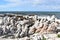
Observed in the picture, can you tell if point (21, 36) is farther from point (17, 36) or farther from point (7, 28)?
point (7, 28)

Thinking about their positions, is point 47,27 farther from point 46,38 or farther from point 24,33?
point 46,38

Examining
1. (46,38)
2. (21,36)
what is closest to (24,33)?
(21,36)

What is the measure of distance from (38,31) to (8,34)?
6.37ft

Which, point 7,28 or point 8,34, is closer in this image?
point 8,34

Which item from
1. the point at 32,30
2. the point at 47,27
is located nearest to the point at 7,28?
the point at 32,30

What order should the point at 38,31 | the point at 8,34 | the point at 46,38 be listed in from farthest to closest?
the point at 38,31 < the point at 8,34 < the point at 46,38

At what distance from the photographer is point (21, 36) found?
12.0 metres

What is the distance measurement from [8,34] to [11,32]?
0.62m

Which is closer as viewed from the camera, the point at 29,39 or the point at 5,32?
the point at 29,39

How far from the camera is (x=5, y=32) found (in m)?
13.0

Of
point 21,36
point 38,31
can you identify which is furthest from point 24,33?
point 38,31

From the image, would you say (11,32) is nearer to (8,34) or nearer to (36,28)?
(8,34)

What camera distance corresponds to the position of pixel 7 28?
44.5 ft

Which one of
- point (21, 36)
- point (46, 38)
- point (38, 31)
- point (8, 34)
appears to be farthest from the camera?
point (38, 31)
